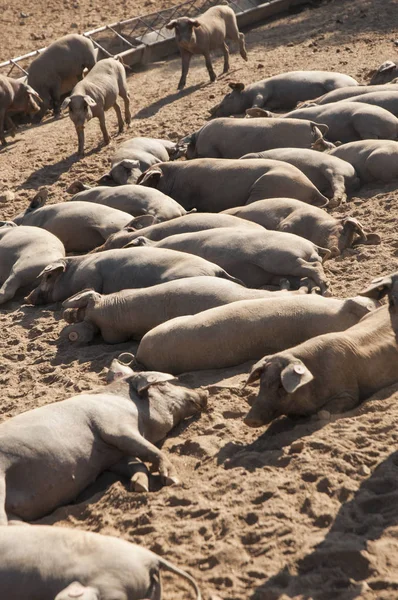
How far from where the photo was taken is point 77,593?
356 cm

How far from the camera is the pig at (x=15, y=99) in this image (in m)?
14.5

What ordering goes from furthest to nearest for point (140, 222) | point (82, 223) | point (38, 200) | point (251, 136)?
point (251, 136)
point (38, 200)
point (82, 223)
point (140, 222)

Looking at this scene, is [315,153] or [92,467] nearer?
[92,467]

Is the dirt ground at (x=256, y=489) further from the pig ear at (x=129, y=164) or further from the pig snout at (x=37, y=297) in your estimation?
the pig ear at (x=129, y=164)

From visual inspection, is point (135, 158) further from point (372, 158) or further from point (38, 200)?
point (372, 158)

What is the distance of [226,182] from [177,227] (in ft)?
4.72

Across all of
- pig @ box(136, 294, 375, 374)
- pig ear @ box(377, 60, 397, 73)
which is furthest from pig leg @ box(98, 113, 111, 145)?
pig @ box(136, 294, 375, 374)

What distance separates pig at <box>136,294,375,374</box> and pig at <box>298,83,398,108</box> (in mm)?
6479

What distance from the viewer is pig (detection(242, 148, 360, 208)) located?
30.5 feet

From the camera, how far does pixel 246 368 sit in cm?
604

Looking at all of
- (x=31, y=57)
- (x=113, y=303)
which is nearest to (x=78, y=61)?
(x=31, y=57)

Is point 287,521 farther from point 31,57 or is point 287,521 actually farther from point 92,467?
point 31,57

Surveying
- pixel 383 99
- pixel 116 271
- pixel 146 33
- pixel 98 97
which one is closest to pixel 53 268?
pixel 116 271

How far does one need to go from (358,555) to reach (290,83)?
1042 centimetres
